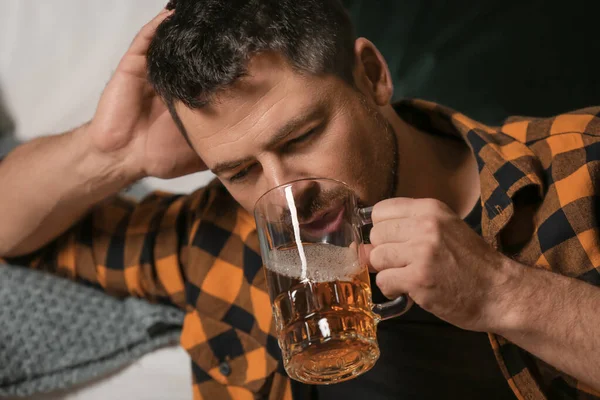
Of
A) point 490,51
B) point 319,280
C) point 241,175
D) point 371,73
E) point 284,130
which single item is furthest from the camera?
point 490,51

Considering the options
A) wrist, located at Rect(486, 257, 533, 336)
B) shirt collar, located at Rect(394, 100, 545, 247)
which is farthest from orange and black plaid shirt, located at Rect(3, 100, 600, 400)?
wrist, located at Rect(486, 257, 533, 336)

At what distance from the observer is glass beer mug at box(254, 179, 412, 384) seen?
953 millimetres

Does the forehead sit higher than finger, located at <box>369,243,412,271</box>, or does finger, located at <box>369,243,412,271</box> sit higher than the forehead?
the forehead

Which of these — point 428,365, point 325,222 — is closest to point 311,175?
point 325,222

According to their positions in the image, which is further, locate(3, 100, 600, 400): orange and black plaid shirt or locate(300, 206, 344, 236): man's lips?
locate(3, 100, 600, 400): orange and black plaid shirt

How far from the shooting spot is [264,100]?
1.16 metres

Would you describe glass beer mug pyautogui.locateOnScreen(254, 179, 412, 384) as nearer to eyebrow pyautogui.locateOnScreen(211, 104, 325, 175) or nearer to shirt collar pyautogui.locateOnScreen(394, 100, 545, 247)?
eyebrow pyautogui.locateOnScreen(211, 104, 325, 175)

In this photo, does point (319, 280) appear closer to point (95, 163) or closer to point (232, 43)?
point (232, 43)

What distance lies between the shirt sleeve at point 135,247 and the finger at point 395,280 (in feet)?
2.18

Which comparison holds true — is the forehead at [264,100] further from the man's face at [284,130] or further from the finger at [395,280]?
the finger at [395,280]

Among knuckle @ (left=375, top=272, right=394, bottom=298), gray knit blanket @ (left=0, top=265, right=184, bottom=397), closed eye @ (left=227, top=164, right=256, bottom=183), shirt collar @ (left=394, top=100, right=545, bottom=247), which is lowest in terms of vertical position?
gray knit blanket @ (left=0, top=265, right=184, bottom=397)

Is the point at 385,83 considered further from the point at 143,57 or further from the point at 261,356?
the point at 261,356

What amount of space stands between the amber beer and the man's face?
236 millimetres

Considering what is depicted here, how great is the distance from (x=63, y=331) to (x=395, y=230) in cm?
94
